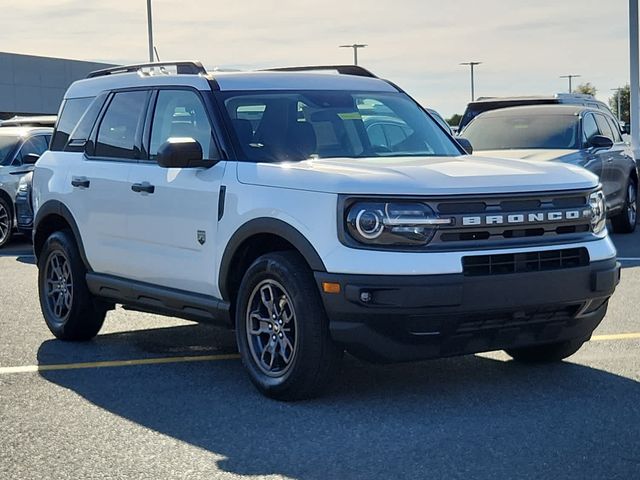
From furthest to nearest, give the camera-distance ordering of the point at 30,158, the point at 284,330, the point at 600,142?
the point at 30,158 < the point at 600,142 < the point at 284,330

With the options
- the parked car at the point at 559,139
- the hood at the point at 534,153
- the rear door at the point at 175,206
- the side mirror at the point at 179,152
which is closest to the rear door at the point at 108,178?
the rear door at the point at 175,206

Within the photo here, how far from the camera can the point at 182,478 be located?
5043 mm

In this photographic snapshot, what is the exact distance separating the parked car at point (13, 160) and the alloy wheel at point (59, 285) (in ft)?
25.4

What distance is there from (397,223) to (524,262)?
74 centimetres

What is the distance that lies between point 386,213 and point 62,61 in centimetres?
5700

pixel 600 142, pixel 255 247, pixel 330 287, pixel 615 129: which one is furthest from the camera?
pixel 615 129

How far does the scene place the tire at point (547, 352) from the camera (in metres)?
7.12

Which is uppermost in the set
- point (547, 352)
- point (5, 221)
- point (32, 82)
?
point (32, 82)

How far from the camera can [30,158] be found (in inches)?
629

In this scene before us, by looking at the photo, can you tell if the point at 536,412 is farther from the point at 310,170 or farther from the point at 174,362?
the point at 174,362

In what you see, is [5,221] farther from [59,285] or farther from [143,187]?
[143,187]

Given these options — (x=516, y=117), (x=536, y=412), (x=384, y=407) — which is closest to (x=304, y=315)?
(x=384, y=407)

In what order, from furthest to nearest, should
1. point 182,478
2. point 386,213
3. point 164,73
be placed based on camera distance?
point 164,73
point 386,213
point 182,478

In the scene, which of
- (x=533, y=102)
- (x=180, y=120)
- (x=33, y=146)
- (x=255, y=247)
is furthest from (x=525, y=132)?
(x=255, y=247)
